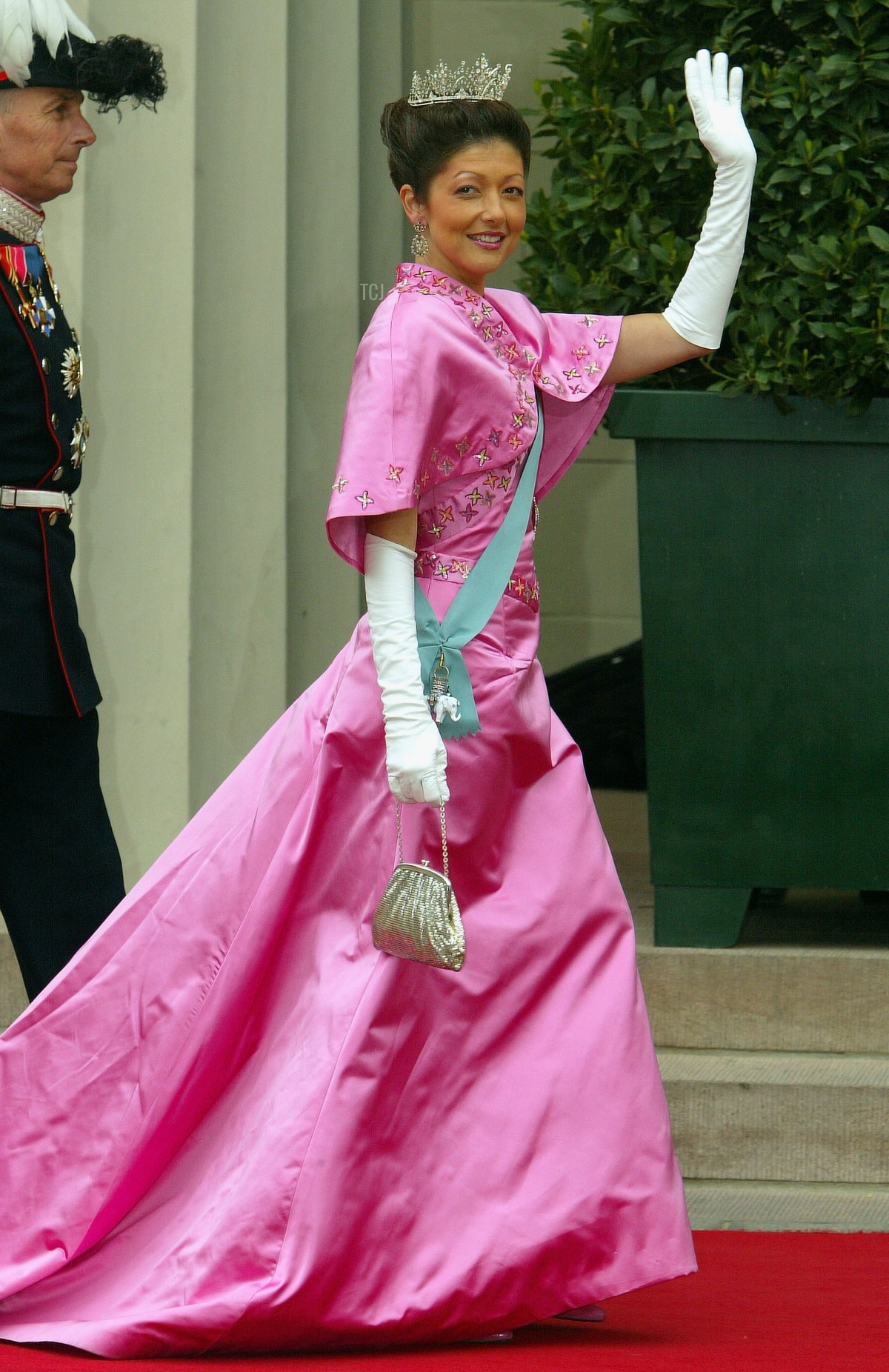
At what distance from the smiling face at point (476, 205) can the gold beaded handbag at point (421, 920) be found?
0.86 metres

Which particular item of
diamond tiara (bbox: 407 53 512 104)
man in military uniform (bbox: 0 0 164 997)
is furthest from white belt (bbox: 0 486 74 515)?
diamond tiara (bbox: 407 53 512 104)

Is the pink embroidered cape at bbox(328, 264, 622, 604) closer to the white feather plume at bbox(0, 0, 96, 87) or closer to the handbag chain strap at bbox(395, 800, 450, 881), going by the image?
the handbag chain strap at bbox(395, 800, 450, 881)

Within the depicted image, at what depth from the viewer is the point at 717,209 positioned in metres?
2.79

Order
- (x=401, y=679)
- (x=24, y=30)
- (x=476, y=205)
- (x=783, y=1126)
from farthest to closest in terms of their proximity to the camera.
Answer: (x=783, y=1126) < (x=24, y=30) < (x=476, y=205) < (x=401, y=679)

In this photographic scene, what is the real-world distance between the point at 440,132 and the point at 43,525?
33.6 inches

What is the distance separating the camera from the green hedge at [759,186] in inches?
139

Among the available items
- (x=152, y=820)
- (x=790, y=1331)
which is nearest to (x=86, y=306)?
(x=152, y=820)

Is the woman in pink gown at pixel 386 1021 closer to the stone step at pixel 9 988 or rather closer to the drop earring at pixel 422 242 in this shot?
the drop earring at pixel 422 242

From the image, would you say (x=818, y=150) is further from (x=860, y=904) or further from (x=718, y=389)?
(x=860, y=904)

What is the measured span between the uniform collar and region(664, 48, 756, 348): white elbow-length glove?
100cm

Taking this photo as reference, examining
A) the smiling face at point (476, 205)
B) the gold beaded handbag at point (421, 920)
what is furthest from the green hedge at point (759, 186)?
the gold beaded handbag at point (421, 920)

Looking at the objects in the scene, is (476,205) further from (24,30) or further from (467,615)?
(24,30)

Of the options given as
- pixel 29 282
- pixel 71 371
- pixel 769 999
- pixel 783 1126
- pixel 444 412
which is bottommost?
pixel 783 1126

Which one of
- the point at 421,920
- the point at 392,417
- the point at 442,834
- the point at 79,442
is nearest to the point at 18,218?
the point at 79,442
